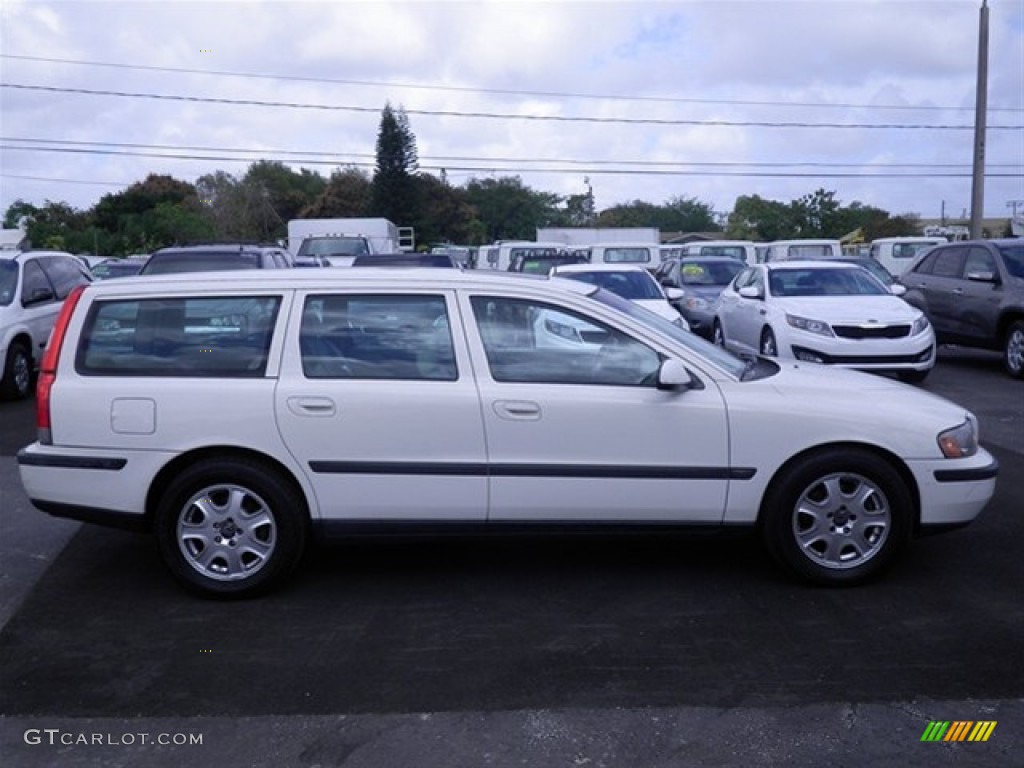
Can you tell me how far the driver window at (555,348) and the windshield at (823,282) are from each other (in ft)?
28.4

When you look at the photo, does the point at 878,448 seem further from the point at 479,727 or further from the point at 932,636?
the point at 479,727

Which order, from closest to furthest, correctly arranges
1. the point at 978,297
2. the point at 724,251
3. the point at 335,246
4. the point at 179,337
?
the point at 179,337, the point at 978,297, the point at 335,246, the point at 724,251

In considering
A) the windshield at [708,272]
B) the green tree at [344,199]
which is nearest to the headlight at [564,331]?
the windshield at [708,272]

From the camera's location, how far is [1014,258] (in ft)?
45.8

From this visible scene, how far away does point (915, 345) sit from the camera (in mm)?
12328

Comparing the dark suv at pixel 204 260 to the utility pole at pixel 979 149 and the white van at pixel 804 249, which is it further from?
the utility pole at pixel 979 149

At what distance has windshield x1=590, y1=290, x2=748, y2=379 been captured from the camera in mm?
5715

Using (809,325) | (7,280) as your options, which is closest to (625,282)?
(809,325)

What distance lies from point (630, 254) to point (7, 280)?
16.0 m

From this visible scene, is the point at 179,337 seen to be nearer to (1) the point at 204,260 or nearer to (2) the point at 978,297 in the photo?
(1) the point at 204,260

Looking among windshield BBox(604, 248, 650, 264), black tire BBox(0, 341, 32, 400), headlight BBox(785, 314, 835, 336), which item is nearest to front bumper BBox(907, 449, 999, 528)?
headlight BBox(785, 314, 835, 336)

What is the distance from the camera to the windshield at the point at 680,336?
18.7 ft

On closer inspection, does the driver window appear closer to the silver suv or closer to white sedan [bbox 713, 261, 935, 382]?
white sedan [bbox 713, 261, 935, 382]

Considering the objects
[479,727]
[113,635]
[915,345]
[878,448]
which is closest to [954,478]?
[878,448]
